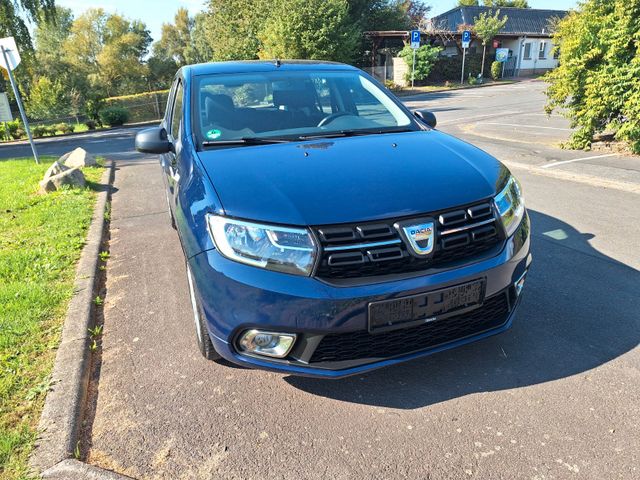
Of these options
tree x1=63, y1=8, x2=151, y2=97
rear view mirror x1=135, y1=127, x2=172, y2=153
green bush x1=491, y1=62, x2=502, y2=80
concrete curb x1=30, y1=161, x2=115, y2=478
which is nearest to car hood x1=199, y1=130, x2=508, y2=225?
rear view mirror x1=135, y1=127, x2=172, y2=153

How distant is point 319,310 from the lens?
2023 millimetres

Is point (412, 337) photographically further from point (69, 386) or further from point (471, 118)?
point (471, 118)

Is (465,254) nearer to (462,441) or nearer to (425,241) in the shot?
(425,241)

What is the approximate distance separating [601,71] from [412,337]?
7791 mm

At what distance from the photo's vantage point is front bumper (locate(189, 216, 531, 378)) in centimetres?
203

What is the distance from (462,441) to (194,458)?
4.12 ft

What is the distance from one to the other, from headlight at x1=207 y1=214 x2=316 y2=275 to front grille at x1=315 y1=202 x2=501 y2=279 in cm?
8

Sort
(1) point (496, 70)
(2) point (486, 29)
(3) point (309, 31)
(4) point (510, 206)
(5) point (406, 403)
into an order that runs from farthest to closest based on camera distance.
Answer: (2) point (486, 29)
(1) point (496, 70)
(3) point (309, 31)
(4) point (510, 206)
(5) point (406, 403)

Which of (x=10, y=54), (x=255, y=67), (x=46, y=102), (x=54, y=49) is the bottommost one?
(x=46, y=102)

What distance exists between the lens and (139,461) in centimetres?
210

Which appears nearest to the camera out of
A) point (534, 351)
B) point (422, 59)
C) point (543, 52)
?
point (534, 351)

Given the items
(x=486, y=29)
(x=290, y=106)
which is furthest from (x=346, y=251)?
(x=486, y=29)

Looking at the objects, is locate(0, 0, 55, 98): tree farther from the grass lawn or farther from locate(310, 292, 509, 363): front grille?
locate(310, 292, 509, 363): front grille

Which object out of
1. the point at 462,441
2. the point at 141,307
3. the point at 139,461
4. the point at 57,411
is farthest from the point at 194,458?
the point at 141,307
